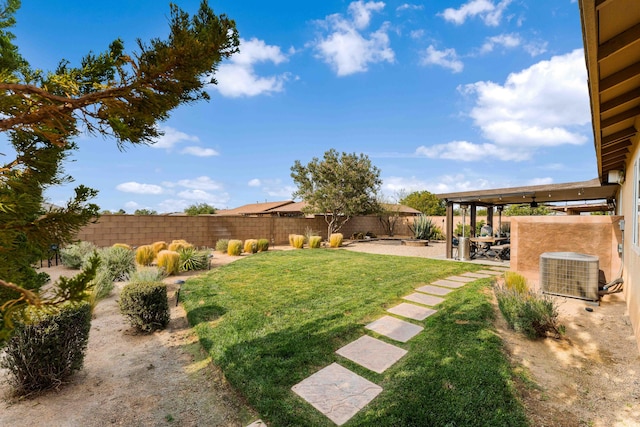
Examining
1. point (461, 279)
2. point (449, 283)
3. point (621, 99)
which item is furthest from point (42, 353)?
point (461, 279)

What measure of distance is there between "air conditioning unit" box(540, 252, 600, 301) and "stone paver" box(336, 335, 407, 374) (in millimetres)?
4362

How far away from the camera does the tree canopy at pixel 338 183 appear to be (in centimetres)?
1695

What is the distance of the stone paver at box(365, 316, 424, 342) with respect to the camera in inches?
138

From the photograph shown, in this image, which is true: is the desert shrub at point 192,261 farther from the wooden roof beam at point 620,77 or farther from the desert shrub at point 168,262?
the wooden roof beam at point 620,77

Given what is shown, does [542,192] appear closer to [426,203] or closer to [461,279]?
[461,279]

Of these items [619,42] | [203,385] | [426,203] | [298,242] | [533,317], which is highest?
[426,203]

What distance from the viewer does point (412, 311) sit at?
174 inches

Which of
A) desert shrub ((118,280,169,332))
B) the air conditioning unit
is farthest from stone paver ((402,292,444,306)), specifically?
desert shrub ((118,280,169,332))

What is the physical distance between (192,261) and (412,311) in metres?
6.96

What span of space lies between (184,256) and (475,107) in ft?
46.3

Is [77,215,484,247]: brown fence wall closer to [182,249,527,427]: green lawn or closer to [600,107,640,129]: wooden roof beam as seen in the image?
[182,249,527,427]: green lawn

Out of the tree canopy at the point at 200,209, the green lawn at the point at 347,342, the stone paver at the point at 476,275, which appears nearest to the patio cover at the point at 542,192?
the stone paver at the point at 476,275

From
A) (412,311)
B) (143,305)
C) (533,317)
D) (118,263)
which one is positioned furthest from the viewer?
(118,263)

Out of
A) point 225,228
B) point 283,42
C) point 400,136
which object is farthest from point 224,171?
point 400,136
